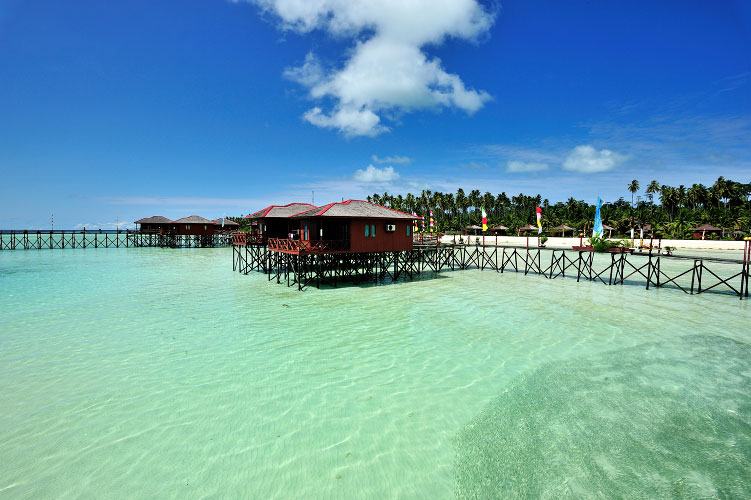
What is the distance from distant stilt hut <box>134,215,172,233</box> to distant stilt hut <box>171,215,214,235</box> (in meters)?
1.19

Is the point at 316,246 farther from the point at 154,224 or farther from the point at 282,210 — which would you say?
the point at 154,224

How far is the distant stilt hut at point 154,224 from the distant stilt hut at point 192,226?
119 centimetres

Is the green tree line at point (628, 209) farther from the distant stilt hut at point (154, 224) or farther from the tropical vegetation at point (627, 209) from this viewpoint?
the distant stilt hut at point (154, 224)

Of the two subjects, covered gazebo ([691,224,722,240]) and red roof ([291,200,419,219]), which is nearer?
red roof ([291,200,419,219])

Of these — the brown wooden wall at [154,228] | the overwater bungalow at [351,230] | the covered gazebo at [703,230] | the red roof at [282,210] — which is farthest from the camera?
the brown wooden wall at [154,228]

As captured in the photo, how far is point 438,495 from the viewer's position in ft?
16.4

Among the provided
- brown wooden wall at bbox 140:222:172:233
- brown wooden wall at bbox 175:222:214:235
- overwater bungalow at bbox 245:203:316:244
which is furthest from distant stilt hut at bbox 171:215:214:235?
overwater bungalow at bbox 245:203:316:244

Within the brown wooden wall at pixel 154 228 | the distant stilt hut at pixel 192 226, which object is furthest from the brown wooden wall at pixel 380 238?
the brown wooden wall at pixel 154 228

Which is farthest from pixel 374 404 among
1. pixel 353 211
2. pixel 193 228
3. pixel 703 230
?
pixel 703 230

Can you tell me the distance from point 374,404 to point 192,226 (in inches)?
2219

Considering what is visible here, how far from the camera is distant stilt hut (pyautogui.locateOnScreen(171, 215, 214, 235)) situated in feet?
180

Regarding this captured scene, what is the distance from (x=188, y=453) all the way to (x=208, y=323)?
8.19 meters

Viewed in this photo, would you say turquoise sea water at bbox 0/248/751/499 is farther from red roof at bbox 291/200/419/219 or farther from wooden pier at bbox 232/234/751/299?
red roof at bbox 291/200/419/219

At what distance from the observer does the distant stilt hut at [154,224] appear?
5330 centimetres
